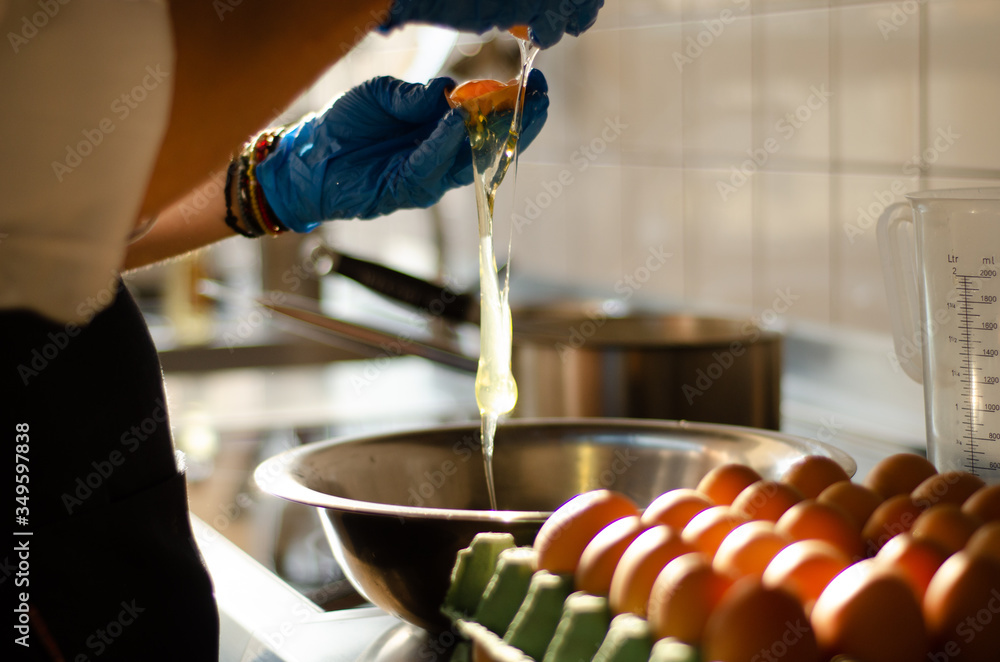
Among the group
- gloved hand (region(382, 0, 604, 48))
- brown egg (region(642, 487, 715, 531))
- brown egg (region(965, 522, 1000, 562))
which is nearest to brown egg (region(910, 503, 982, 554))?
brown egg (region(965, 522, 1000, 562))

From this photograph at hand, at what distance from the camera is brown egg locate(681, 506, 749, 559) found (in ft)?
1.88

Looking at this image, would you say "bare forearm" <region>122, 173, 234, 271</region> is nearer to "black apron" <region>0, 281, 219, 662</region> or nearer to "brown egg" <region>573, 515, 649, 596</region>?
"black apron" <region>0, 281, 219, 662</region>

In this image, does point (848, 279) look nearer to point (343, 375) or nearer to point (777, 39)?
point (777, 39)

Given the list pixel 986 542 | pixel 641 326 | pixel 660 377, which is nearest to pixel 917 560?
pixel 986 542

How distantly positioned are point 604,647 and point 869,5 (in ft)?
3.58

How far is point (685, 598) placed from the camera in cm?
50

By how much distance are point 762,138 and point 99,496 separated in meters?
1.19

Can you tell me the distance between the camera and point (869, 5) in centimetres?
135

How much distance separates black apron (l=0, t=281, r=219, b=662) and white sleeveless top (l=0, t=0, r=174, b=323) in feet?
0.10

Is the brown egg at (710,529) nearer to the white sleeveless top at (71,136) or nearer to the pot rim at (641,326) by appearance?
the white sleeveless top at (71,136)

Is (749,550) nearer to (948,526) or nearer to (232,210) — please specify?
(948,526)

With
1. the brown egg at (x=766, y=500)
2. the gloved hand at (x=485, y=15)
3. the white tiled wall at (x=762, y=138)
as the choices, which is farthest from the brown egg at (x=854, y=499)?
the white tiled wall at (x=762, y=138)

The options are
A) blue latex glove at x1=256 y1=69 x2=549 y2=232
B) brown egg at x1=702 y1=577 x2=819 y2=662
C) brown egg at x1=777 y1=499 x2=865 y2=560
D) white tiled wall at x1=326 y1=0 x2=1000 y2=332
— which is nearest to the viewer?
brown egg at x1=702 y1=577 x2=819 y2=662

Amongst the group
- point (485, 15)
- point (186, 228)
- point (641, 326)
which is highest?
point (485, 15)
